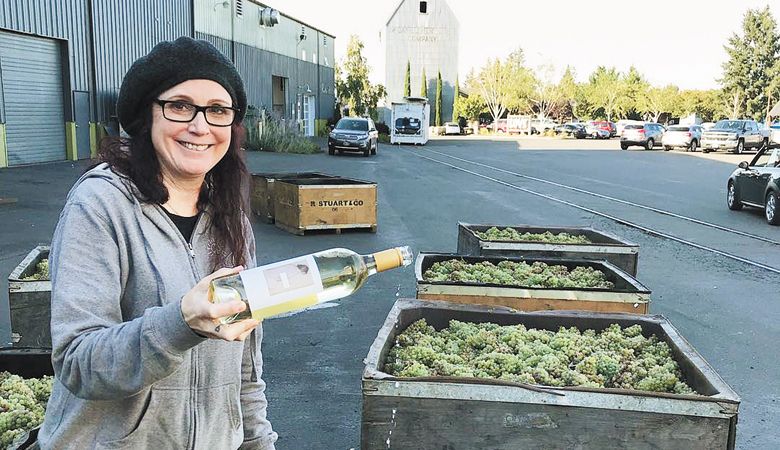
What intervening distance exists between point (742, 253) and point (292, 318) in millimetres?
7838

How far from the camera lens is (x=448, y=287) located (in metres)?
4.51

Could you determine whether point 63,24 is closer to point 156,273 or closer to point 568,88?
point 156,273

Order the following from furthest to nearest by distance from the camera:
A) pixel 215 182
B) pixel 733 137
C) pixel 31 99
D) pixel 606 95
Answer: pixel 606 95
pixel 733 137
pixel 31 99
pixel 215 182

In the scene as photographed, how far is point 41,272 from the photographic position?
499cm

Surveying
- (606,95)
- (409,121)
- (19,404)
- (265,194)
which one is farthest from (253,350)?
(606,95)

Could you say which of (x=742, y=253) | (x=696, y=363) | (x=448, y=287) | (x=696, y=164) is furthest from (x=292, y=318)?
(x=696, y=164)

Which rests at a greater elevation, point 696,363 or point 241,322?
point 241,322

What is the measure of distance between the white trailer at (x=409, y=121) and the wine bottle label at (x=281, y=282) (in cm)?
4349

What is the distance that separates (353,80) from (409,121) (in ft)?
70.0

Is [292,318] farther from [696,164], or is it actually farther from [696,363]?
[696,164]

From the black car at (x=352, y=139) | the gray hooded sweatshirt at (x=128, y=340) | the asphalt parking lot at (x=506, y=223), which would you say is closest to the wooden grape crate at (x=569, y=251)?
the asphalt parking lot at (x=506, y=223)

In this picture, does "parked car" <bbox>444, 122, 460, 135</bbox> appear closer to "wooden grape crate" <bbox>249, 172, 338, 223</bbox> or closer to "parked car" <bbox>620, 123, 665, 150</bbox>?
"parked car" <bbox>620, 123, 665, 150</bbox>

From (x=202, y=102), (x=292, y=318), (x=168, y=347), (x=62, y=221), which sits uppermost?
(x=202, y=102)

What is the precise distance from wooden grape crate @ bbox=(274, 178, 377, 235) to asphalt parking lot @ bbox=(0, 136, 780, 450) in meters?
0.25
